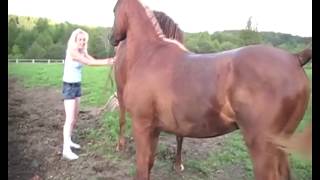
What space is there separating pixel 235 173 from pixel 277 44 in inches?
44.1

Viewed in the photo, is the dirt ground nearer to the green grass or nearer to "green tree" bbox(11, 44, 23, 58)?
the green grass

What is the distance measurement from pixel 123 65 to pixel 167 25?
0.47 metres

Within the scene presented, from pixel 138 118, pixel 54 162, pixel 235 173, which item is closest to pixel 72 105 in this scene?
pixel 54 162

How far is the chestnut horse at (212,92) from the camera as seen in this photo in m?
2.14

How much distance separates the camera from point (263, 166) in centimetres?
218

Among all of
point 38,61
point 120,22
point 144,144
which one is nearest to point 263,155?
point 144,144

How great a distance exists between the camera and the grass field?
3.34 m

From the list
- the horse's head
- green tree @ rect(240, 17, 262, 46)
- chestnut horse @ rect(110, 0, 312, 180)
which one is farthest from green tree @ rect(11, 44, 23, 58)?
green tree @ rect(240, 17, 262, 46)

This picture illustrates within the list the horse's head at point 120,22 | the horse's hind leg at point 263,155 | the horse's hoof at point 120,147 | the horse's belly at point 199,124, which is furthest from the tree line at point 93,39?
the horse's hind leg at point 263,155

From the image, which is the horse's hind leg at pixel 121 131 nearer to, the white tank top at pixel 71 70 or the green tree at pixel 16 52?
the white tank top at pixel 71 70

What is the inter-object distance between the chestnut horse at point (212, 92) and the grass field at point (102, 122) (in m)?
0.68

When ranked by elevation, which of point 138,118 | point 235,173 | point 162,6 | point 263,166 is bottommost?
point 235,173

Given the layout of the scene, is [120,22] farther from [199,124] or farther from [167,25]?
[199,124]
